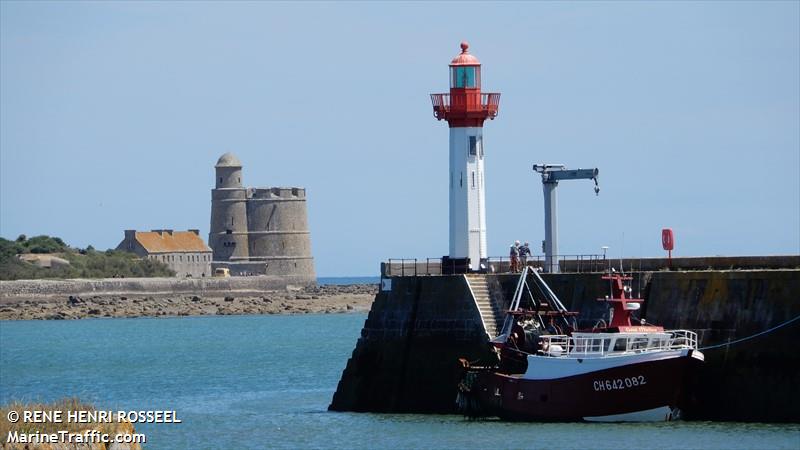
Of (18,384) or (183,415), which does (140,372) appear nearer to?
(18,384)

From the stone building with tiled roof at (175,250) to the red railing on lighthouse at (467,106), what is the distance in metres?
97.6

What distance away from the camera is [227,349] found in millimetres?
74125

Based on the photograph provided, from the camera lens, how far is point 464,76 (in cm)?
4003

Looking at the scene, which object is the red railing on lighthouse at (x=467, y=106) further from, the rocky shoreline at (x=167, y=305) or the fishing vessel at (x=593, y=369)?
the rocky shoreline at (x=167, y=305)

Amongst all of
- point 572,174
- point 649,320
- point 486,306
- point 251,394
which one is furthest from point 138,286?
point 649,320

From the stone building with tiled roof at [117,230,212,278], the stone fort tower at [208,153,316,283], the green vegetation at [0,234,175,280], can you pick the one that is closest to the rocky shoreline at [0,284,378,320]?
the green vegetation at [0,234,175,280]

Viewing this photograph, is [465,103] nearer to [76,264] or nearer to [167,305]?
[167,305]

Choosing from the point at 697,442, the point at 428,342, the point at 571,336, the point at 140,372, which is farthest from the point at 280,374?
the point at 697,442

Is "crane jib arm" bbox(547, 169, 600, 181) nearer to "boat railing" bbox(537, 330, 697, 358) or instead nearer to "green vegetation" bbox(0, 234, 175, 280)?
"boat railing" bbox(537, 330, 697, 358)

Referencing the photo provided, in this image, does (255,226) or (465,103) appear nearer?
(465,103)

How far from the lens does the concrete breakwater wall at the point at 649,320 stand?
31.4 metres

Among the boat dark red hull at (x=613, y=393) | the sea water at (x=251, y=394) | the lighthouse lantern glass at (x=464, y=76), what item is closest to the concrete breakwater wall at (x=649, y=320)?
the sea water at (x=251, y=394)

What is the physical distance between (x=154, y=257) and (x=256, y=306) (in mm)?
20212

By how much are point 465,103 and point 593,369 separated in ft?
32.6
